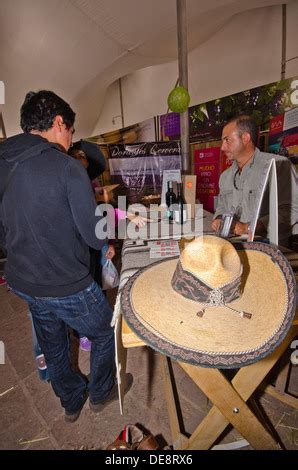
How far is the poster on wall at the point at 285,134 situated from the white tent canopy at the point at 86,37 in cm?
182

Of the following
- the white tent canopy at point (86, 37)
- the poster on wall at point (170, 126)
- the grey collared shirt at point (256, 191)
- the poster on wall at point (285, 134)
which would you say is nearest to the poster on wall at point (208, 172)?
the poster on wall at point (170, 126)

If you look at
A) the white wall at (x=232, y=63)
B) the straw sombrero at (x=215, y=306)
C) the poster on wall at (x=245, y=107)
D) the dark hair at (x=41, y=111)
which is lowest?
the straw sombrero at (x=215, y=306)

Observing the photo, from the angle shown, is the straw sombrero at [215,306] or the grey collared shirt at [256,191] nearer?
the straw sombrero at [215,306]

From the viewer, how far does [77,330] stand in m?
1.38

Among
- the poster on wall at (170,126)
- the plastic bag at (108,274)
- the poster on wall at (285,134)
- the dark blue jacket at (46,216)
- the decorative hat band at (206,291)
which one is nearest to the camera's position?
the decorative hat band at (206,291)

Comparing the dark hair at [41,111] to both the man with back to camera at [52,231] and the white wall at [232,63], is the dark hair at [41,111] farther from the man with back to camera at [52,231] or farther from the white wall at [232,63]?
the white wall at [232,63]

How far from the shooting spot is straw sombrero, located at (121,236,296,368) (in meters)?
0.71

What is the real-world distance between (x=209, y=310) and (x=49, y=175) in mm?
874

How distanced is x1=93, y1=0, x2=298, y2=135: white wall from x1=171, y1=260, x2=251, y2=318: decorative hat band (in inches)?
194

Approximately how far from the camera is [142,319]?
2.62 ft

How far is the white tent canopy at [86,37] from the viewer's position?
12.1 ft

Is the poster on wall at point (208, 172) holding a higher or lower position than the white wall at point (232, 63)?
lower

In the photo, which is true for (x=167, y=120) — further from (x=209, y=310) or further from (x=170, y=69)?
(x=209, y=310)

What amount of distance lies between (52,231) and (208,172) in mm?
5115
